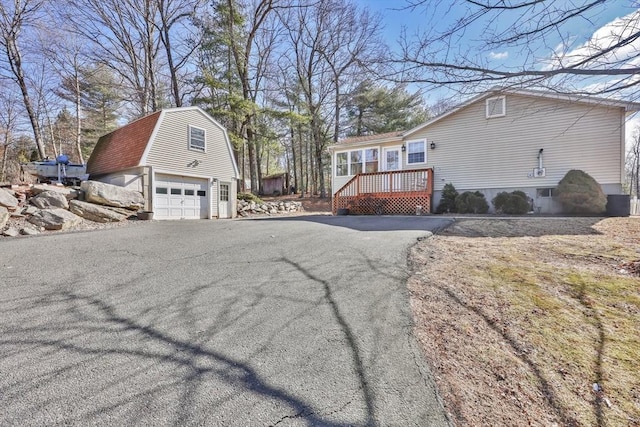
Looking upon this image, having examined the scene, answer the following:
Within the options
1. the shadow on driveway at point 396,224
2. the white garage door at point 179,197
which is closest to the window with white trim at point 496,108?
the shadow on driveway at point 396,224

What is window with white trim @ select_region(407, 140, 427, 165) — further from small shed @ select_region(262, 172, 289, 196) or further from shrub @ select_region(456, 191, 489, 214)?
small shed @ select_region(262, 172, 289, 196)

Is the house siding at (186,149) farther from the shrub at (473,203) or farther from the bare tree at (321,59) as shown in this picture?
the shrub at (473,203)

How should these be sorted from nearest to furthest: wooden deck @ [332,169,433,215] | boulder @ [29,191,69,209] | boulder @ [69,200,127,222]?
boulder @ [29,191,69,209]
boulder @ [69,200,127,222]
wooden deck @ [332,169,433,215]

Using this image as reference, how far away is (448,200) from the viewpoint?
11.6m

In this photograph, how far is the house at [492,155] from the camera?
9648 mm

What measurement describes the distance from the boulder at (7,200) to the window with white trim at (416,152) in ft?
45.5

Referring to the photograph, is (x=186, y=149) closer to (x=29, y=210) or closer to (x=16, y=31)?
(x=29, y=210)

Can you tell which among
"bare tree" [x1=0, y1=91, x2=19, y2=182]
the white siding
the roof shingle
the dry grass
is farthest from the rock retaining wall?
"bare tree" [x1=0, y1=91, x2=19, y2=182]

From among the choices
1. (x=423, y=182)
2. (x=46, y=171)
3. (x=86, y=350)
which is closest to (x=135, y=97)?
(x=46, y=171)

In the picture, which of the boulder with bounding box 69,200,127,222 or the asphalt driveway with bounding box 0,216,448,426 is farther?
the boulder with bounding box 69,200,127,222

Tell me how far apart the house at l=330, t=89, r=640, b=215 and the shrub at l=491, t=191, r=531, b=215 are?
0.66m

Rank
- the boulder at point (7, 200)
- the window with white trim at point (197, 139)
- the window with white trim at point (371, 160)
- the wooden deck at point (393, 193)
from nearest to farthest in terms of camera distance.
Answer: the boulder at point (7, 200) < the wooden deck at point (393, 193) < the window with white trim at point (197, 139) < the window with white trim at point (371, 160)

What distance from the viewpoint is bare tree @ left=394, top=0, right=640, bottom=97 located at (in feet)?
8.21

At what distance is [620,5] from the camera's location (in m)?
2.49
